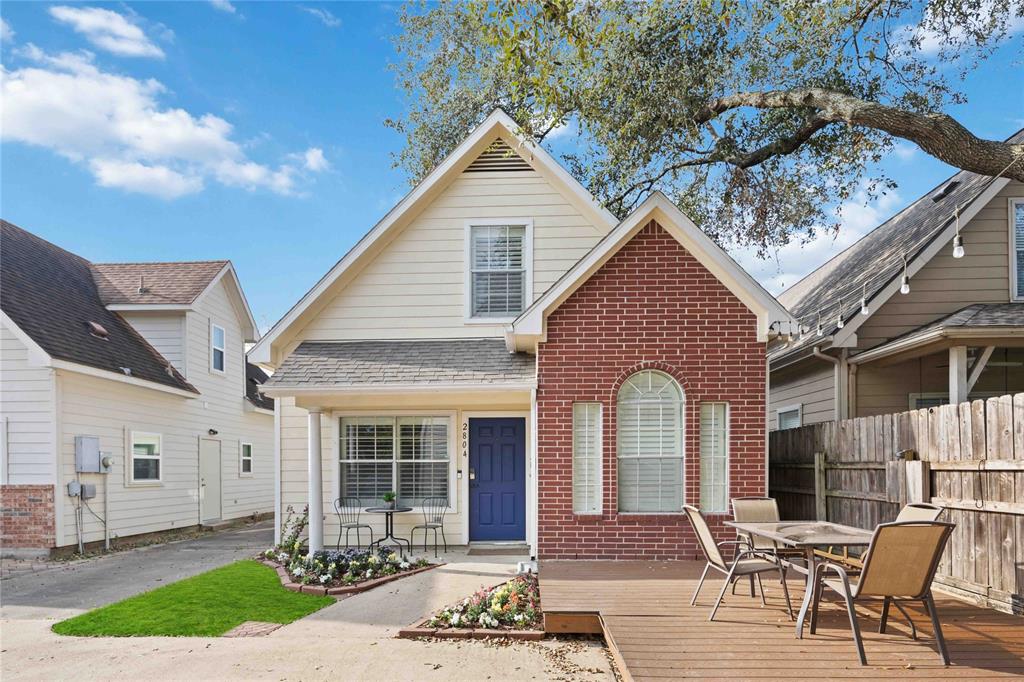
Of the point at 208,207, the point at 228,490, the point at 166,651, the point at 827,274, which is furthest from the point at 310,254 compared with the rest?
the point at 166,651

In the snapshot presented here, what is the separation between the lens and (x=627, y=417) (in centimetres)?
927

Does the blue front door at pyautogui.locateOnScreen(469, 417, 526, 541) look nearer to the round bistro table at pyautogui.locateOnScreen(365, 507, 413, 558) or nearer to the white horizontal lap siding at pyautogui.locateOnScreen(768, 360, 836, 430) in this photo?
the round bistro table at pyautogui.locateOnScreen(365, 507, 413, 558)

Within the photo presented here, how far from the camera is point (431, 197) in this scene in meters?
11.6

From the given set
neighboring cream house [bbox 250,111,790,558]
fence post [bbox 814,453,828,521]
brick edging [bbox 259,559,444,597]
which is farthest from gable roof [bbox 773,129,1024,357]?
brick edging [bbox 259,559,444,597]

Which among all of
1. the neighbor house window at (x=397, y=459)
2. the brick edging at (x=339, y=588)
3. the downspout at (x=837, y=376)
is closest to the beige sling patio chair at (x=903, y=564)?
the brick edging at (x=339, y=588)

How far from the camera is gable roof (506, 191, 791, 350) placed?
358 inches

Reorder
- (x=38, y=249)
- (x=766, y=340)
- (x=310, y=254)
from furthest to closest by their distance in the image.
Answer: (x=310, y=254), (x=38, y=249), (x=766, y=340)

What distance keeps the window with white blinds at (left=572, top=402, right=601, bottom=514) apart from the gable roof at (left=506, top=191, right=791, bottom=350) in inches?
45.9

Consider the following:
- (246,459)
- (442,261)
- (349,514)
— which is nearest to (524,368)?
(442,261)

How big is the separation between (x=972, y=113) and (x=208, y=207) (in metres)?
21.4

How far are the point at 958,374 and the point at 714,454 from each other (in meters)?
3.49

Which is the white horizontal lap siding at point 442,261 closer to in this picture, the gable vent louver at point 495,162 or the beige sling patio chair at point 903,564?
the gable vent louver at point 495,162

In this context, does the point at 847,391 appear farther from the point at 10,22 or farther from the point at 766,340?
the point at 10,22

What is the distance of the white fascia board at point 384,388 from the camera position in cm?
967
